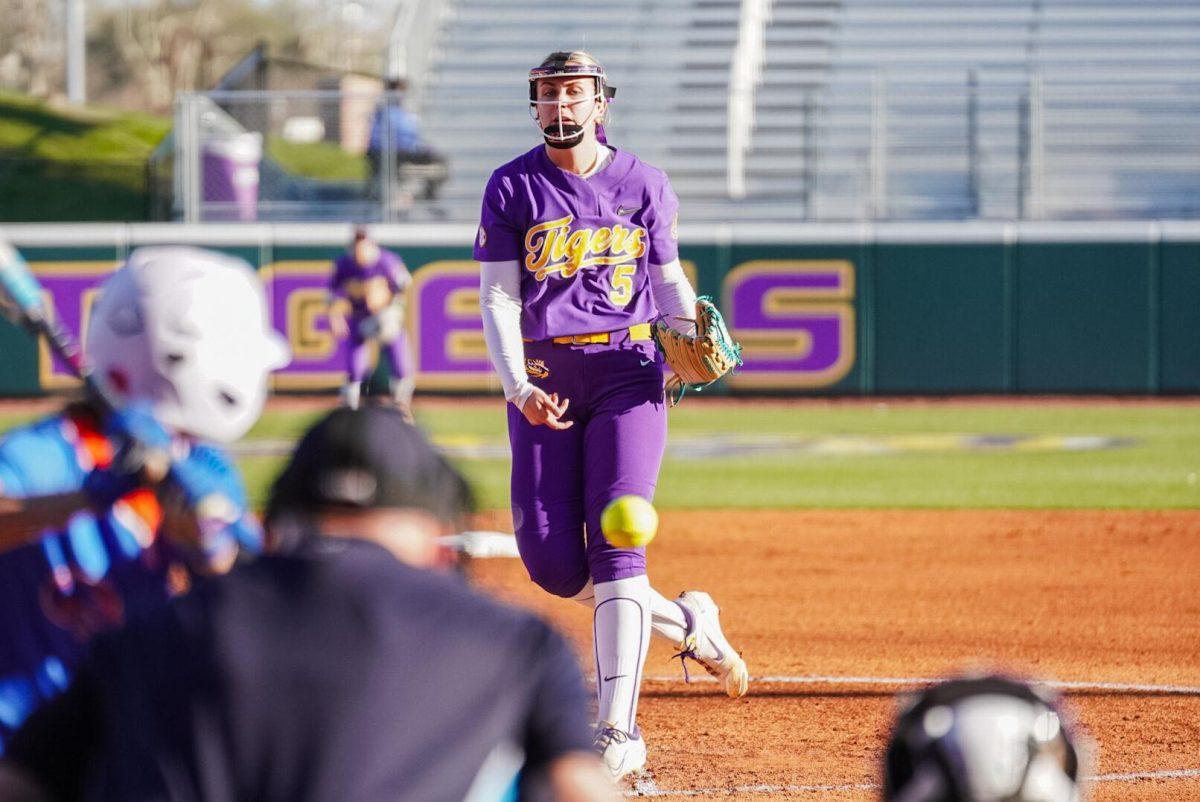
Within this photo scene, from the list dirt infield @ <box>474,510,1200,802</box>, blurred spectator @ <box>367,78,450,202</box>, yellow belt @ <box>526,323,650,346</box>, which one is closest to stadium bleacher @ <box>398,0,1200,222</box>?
blurred spectator @ <box>367,78,450,202</box>

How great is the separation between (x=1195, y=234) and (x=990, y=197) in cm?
303

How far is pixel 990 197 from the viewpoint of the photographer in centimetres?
2283

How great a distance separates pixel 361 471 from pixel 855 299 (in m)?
19.3

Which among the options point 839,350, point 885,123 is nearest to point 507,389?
point 839,350

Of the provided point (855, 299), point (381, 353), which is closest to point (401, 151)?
point (381, 353)

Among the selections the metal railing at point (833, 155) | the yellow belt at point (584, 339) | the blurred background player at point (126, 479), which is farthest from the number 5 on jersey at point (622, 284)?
the metal railing at point (833, 155)

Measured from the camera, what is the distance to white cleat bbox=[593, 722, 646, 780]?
5.37 metres

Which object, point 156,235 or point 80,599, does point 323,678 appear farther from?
point 156,235

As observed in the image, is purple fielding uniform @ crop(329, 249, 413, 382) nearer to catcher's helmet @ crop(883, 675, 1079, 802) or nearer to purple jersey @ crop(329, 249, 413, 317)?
purple jersey @ crop(329, 249, 413, 317)

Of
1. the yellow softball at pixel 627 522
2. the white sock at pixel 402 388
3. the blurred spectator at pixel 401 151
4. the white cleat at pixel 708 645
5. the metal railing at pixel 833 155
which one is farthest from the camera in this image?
the metal railing at pixel 833 155

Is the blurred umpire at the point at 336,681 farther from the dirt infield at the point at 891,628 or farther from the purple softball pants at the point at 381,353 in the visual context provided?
the purple softball pants at the point at 381,353

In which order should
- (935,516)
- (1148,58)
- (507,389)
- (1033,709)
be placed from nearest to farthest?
(1033,709), (507,389), (935,516), (1148,58)

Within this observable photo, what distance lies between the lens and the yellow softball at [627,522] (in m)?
5.33

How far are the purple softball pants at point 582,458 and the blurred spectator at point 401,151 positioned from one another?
52.2ft
